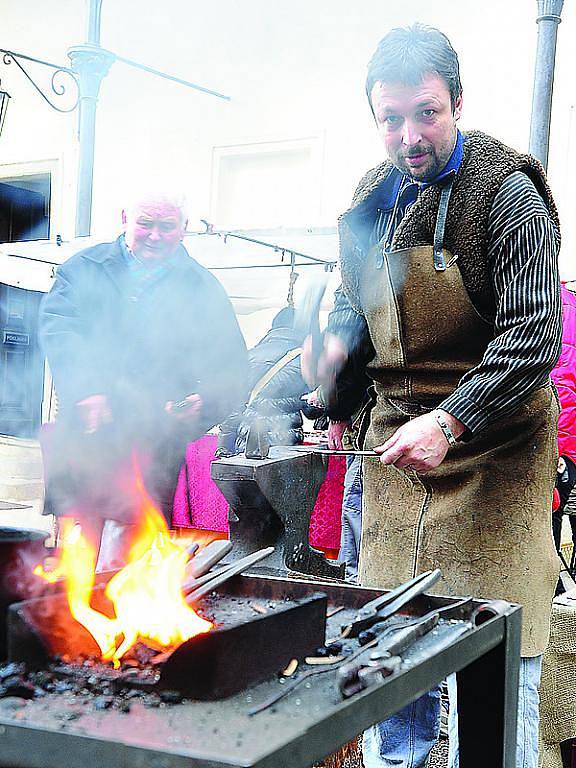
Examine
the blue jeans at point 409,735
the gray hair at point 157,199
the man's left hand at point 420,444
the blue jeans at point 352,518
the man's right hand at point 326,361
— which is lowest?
the blue jeans at point 409,735

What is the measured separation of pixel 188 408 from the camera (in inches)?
142

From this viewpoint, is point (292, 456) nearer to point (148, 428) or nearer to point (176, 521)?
point (148, 428)

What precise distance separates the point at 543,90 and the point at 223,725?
3618 millimetres

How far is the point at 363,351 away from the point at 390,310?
20cm

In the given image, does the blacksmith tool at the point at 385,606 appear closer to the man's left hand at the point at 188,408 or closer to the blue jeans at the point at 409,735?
the blue jeans at the point at 409,735

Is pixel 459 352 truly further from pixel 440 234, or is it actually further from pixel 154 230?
pixel 154 230

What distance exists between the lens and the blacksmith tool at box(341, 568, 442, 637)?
1.66 meters

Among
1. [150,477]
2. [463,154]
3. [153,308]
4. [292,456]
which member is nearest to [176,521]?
[150,477]

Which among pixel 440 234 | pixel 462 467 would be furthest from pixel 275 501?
pixel 440 234

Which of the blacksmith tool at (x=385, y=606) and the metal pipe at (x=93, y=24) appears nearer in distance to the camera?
the blacksmith tool at (x=385, y=606)

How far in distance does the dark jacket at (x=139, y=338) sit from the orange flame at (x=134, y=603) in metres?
1.82

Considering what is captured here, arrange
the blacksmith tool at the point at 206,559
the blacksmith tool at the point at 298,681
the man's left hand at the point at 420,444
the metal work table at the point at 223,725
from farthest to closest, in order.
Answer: the man's left hand at the point at 420,444 < the blacksmith tool at the point at 206,559 < the blacksmith tool at the point at 298,681 < the metal work table at the point at 223,725

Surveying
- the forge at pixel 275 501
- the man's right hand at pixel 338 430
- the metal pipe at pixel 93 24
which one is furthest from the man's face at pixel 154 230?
the metal pipe at pixel 93 24

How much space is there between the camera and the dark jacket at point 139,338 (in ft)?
11.7
